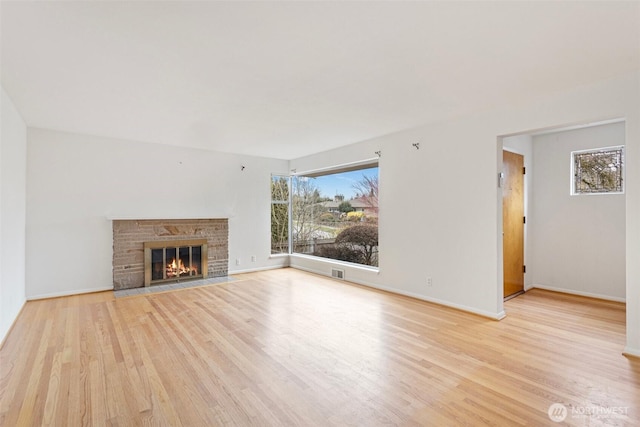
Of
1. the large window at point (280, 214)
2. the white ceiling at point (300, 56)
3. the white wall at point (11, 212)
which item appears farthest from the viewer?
the large window at point (280, 214)

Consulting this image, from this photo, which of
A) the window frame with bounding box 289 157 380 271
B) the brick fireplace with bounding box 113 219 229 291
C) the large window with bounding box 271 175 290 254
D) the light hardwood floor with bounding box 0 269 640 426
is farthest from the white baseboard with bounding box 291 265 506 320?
the brick fireplace with bounding box 113 219 229 291

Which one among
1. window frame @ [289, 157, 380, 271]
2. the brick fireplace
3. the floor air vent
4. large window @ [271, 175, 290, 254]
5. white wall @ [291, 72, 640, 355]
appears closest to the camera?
white wall @ [291, 72, 640, 355]

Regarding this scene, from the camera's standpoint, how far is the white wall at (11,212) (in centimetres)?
305

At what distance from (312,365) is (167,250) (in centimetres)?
400

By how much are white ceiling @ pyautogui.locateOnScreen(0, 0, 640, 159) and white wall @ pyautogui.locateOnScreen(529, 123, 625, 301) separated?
2.24 m

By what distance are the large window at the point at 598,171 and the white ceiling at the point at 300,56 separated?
229 centimetres

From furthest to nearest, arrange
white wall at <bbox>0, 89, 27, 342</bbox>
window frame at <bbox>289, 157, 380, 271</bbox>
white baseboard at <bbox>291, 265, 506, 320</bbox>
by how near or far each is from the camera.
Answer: window frame at <bbox>289, 157, 380, 271</bbox> < white baseboard at <bbox>291, 265, 506, 320</bbox> < white wall at <bbox>0, 89, 27, 342</bbox>

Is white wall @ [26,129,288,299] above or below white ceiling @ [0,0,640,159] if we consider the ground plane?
below

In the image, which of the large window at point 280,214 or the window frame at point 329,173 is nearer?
the window frame at point 329,173

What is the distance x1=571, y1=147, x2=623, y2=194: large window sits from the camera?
4.35 m

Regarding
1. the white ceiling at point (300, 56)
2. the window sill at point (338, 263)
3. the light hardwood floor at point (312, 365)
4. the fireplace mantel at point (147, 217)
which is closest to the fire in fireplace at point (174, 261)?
the fireplace mantel at point (147, 217)

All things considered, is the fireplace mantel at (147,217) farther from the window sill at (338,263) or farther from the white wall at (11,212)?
the window sill at (338,263)

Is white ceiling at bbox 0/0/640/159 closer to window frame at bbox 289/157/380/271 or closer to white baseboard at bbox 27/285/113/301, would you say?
window frame at bbox 289/157/380/271

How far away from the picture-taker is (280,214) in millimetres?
7086
